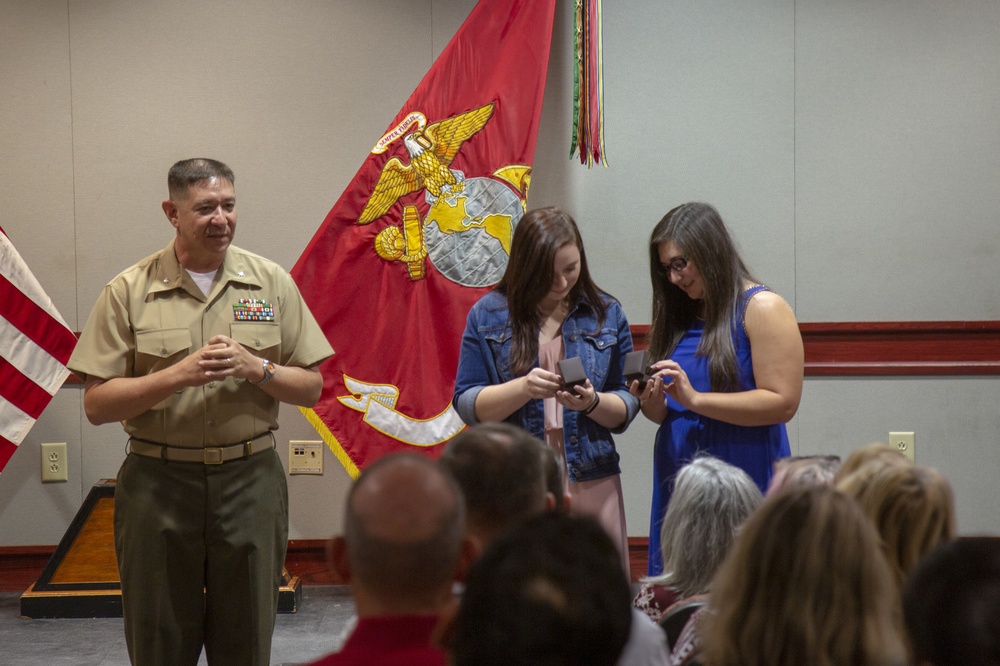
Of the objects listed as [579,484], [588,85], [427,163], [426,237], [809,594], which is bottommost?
[579,484]

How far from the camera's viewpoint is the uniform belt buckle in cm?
243

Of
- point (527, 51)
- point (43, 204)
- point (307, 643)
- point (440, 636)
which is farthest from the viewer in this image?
point (43, 204)

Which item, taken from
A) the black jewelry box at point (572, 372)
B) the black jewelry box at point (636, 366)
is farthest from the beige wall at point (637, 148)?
the black jewelry box at point (572, 372)

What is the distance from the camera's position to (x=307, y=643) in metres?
3.29

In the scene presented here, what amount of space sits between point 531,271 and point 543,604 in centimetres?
162

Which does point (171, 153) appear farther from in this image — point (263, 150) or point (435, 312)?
point (435, 312)

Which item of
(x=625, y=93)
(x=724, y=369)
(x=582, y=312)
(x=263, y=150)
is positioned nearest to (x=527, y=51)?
(x=625, y=93)

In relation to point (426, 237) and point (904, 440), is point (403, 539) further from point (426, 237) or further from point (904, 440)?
point (904, 440)

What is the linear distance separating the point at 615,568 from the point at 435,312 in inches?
107

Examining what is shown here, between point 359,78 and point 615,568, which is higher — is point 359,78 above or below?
above

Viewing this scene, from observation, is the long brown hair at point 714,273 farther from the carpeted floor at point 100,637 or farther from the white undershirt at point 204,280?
the carpeted floor at point 100,637

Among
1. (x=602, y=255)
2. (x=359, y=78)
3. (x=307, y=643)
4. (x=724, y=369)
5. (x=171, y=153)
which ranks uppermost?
(x=359, y=78)

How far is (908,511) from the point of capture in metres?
1.48

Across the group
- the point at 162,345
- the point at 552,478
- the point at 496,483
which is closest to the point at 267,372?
the point at 162,345
